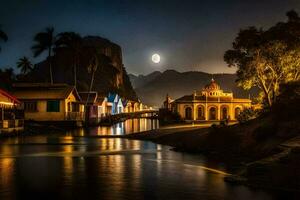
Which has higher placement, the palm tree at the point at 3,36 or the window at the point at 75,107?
the palm tree at the point at 3,36

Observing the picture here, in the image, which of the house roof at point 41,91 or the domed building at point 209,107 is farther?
the domed building at point 209,107

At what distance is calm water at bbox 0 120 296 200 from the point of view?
19547 millimetres

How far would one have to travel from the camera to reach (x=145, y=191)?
20281 millimetres

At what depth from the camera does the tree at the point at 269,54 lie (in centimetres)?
4547

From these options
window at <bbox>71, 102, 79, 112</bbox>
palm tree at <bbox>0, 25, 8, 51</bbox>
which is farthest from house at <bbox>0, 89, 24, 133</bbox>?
window at <bbox>71, 102, 79, 112</bbox>

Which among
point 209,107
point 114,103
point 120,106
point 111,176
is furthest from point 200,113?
point 111,176

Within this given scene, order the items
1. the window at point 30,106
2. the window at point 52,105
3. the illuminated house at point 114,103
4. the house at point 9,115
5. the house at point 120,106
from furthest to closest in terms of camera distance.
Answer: the house at point 120,106 < the illuminated house at point 114,103 < the window at point 30,106 < the window at point 52,105 < the house at point 9,115

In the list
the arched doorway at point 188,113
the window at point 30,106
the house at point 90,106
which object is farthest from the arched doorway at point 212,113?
the window at point 30,106

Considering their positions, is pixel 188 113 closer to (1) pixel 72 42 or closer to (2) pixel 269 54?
(1) pixel 72 42

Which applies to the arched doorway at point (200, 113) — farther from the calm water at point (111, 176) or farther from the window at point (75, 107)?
the calm water at point (111, 176)

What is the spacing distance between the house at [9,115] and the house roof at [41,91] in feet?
35.9

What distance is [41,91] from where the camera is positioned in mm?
75188

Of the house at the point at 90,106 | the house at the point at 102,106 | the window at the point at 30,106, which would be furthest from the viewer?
the house at the point at 102,106

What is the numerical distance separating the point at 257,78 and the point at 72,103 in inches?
1524
